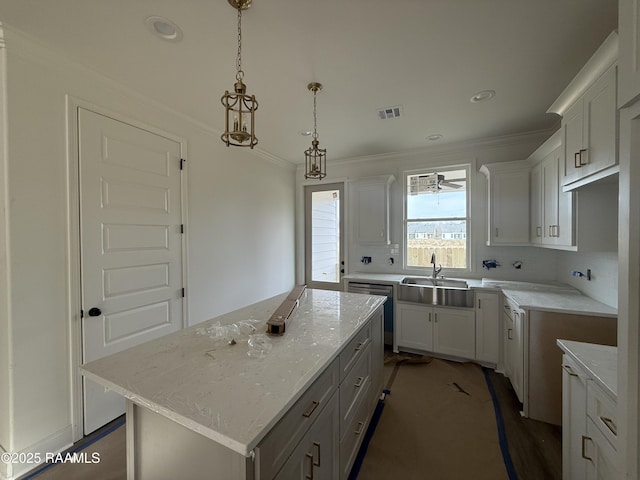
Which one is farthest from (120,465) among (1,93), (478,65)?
(478,65)

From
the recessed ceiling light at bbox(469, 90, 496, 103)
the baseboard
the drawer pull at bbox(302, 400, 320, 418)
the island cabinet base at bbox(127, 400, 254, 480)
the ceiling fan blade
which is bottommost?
the baseboard

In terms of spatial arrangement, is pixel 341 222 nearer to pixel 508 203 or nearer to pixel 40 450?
pixel 508 203

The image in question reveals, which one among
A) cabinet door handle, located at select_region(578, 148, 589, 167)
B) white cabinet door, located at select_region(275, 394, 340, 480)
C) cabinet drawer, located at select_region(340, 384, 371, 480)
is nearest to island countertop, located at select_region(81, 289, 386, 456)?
white cabinet door, located at select_region(275, 394, 340, 480)

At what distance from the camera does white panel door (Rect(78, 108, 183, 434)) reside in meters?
1.97

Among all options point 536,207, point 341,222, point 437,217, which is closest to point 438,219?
point 437,217

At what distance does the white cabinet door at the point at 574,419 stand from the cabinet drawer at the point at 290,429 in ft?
3.92

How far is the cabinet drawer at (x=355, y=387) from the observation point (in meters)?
1.43

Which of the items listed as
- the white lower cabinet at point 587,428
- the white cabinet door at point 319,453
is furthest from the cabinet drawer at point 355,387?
the white lower cabinet at point 587,428

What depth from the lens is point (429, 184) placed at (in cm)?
375

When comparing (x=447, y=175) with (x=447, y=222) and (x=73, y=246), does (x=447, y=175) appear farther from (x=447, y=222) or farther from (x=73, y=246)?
(x=73, y=246)

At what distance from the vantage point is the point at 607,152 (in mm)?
1467

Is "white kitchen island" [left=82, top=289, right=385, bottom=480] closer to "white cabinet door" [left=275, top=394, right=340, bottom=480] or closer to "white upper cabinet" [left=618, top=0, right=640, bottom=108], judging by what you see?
"white cabinet door" [left=275, top=394, right=340, bottom=480]

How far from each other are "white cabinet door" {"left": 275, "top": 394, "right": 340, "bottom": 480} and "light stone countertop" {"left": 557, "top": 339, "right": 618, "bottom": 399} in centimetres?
112

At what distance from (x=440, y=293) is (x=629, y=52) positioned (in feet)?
8.70
